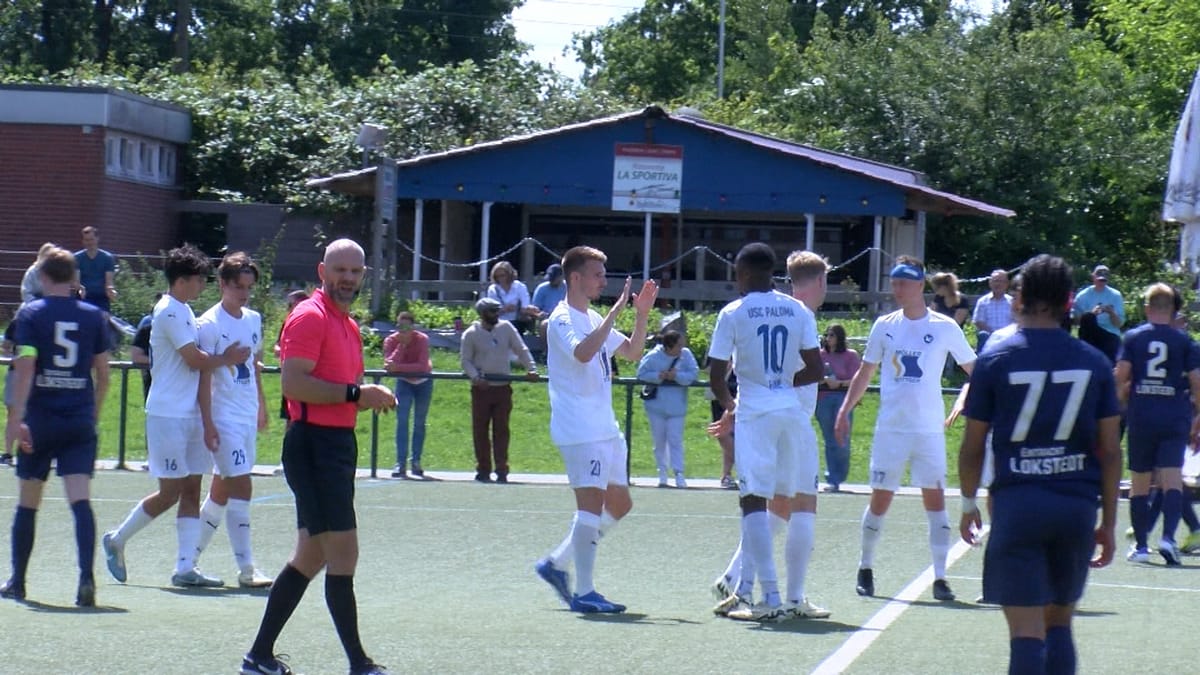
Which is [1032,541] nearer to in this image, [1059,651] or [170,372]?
[1059,651]

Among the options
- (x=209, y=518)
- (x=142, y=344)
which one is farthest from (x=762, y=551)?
(x=142, y=344)

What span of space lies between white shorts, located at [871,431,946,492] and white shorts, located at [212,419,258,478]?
3.74 m

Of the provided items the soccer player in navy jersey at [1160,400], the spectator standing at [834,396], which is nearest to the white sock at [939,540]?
the soccer player in navy jersey at [1160,400]

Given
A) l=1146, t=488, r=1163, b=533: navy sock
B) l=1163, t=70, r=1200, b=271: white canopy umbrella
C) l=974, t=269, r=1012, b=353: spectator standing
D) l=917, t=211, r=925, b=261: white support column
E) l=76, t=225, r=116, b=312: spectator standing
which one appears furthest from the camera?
l=917, t=211, r=925, b=261: white support column

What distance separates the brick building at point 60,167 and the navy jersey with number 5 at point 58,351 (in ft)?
78.8

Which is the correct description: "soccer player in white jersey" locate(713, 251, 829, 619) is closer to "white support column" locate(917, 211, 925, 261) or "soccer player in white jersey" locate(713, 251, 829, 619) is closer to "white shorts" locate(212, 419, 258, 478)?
"white shorts" locate(212, 419, 258, 478)

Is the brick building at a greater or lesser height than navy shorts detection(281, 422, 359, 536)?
greater

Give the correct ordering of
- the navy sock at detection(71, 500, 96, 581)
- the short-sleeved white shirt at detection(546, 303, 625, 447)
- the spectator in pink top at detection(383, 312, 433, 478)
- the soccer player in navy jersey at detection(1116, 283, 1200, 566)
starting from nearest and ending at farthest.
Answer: the navy sock at detection(71, 500, 96, 581)
the short-sleeved white shirt at detection(546, 303, 625, 447)
the soccer player in navy jersey at detection(1116, 283, 1200, 566)
the spectator in pink top at detection(383, 312, 433, 478)

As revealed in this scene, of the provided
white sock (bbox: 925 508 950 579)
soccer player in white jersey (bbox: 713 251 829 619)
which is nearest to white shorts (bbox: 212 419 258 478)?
soccer player in white jersey (bbox: 713 251 829 619)

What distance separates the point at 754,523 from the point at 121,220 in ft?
93.0

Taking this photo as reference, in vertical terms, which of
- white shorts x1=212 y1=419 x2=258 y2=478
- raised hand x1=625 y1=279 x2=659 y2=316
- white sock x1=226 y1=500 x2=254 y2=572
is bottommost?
white sock x1=226 y1=500 x2=254 y2=572

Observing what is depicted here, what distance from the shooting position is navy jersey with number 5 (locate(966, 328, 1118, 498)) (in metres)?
6.34

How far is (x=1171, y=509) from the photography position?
1284 cm

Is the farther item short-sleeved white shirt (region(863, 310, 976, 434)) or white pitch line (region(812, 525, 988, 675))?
short-sleeved white shirt (region(863, 310, 976, 434))
